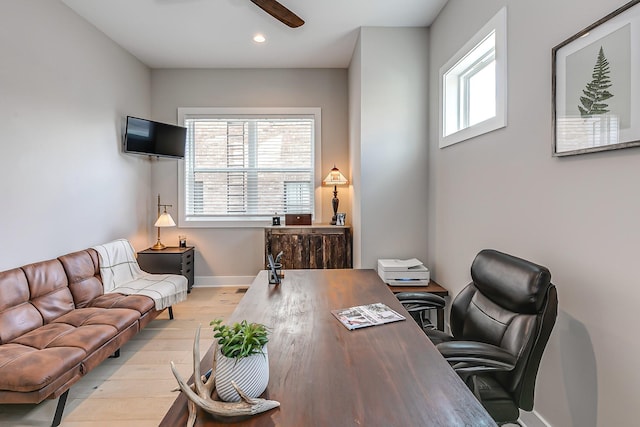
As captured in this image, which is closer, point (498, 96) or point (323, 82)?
point (498, 96)

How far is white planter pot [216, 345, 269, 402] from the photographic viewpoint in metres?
1.00

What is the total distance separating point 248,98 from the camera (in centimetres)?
482

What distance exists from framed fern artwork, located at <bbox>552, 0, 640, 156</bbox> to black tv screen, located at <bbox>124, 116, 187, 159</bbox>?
4127 millimetres

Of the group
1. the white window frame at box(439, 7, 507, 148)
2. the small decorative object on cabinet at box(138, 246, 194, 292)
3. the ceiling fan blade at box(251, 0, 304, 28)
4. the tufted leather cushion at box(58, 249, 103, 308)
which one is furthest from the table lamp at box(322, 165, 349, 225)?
the tufted leather cushion at box(58, 249, 103, 308)

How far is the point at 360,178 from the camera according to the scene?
3623 millimetres

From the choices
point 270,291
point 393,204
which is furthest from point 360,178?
point 270,291

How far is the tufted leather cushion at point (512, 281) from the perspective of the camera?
1.45 metres

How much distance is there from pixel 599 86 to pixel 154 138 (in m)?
4.39

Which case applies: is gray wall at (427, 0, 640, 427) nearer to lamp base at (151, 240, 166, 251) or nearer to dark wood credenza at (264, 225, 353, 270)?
dark wood credenza at (264, 225, 353, 270)

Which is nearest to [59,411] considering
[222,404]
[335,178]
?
[222,404]

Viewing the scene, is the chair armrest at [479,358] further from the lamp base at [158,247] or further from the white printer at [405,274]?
the lamp base at [158,247]

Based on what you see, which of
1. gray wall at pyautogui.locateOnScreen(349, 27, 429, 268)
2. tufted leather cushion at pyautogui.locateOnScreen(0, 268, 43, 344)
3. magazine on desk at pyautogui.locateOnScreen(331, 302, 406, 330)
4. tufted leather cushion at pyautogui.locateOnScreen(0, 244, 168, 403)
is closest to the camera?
magazine on desk at pyautogui.locateOnScreen(331, 302, 406, 330)

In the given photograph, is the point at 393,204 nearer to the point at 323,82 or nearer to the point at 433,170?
the point at 433,170

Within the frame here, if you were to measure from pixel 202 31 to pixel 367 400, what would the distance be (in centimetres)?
389
